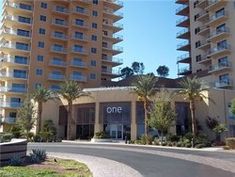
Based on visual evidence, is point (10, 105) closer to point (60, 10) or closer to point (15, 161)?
point (60, 10)

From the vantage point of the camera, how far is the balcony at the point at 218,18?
63713 millimetres

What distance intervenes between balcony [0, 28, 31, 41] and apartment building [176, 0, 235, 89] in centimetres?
3746

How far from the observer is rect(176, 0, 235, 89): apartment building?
62312mm

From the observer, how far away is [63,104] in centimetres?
6144

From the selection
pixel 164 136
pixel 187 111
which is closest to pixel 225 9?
pixel 187 111

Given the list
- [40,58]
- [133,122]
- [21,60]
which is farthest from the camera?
[40,58]

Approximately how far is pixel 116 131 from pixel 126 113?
369cm

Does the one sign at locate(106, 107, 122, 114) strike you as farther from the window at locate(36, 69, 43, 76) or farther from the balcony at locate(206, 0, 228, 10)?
the balcony at locate(206, 0, 228, 10)

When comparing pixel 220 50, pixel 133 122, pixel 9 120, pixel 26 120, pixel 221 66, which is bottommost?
pixel 133 122

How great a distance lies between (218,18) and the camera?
2542 inches

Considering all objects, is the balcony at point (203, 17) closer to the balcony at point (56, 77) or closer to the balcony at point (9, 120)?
the balcony at point (56, 77)

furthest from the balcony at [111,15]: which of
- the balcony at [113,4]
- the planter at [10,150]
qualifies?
the planter at [10,150]

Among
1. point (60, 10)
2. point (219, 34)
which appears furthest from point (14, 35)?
point (219, 34)

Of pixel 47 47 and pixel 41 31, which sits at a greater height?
pixel 41 31
